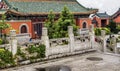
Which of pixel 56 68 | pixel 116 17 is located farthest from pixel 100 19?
pixel 56 68

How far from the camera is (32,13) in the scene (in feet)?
82.8

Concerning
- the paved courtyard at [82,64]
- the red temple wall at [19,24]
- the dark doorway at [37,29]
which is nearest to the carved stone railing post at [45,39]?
the paved courtyard at [82,64]

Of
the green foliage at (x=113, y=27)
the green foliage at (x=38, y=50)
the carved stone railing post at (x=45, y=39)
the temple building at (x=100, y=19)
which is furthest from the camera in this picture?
the temple building at (x=100, y=19)

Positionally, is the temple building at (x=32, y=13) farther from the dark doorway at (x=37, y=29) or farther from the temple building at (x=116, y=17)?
the temple building at (x=116, y=17)

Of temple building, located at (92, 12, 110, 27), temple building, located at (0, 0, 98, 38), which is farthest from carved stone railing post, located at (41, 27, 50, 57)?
temple building, located at (92, 12, 110, 27)

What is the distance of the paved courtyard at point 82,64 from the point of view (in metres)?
14.3

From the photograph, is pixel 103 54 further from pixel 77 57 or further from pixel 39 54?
pixel 39 54

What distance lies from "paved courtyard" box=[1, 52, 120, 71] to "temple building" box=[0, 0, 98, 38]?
29.7ft

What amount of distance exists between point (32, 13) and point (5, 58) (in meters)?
11.4

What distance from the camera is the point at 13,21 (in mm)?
24500

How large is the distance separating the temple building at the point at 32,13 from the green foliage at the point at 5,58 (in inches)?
364

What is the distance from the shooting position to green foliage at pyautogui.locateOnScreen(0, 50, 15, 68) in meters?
14.3

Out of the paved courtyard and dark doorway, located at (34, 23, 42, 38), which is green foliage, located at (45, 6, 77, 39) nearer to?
dark doorway, located at (34, 23, 42, 38)

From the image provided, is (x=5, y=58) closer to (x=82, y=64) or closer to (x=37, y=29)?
(x=82, y=64)
